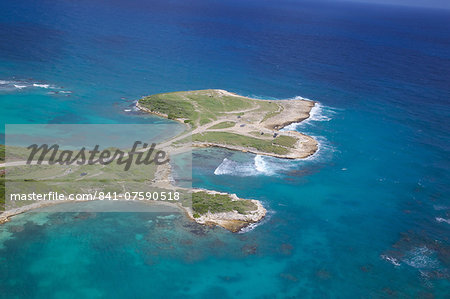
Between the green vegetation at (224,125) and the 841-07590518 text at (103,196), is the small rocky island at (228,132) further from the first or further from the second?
the 841-07590518 text at (103,196)

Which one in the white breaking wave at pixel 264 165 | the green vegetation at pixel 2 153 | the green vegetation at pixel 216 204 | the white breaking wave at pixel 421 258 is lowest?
the white breaking wave at pixel 421 258

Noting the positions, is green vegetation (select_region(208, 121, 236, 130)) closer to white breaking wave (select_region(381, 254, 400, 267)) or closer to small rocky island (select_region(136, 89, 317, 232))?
small rocky island (select_region(136, 89, 317, 232))

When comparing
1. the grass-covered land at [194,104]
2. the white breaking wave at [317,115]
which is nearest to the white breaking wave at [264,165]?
the white breaking wave at [317,115]

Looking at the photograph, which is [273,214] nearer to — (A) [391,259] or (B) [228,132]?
(A) [391,259]

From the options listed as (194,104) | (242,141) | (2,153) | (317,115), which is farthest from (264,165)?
(2,153)

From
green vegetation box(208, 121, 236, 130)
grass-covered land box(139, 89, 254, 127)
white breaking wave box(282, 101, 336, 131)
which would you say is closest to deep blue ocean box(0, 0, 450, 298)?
A: white breaking wave box(282, 101, 336, 131)

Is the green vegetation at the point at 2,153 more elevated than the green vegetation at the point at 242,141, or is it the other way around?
the green vegetation at the point at 242,141

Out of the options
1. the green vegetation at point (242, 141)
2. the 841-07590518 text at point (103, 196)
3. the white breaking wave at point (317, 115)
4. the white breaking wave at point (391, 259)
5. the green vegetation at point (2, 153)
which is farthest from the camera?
the white breaking wave at point (317, 115)
